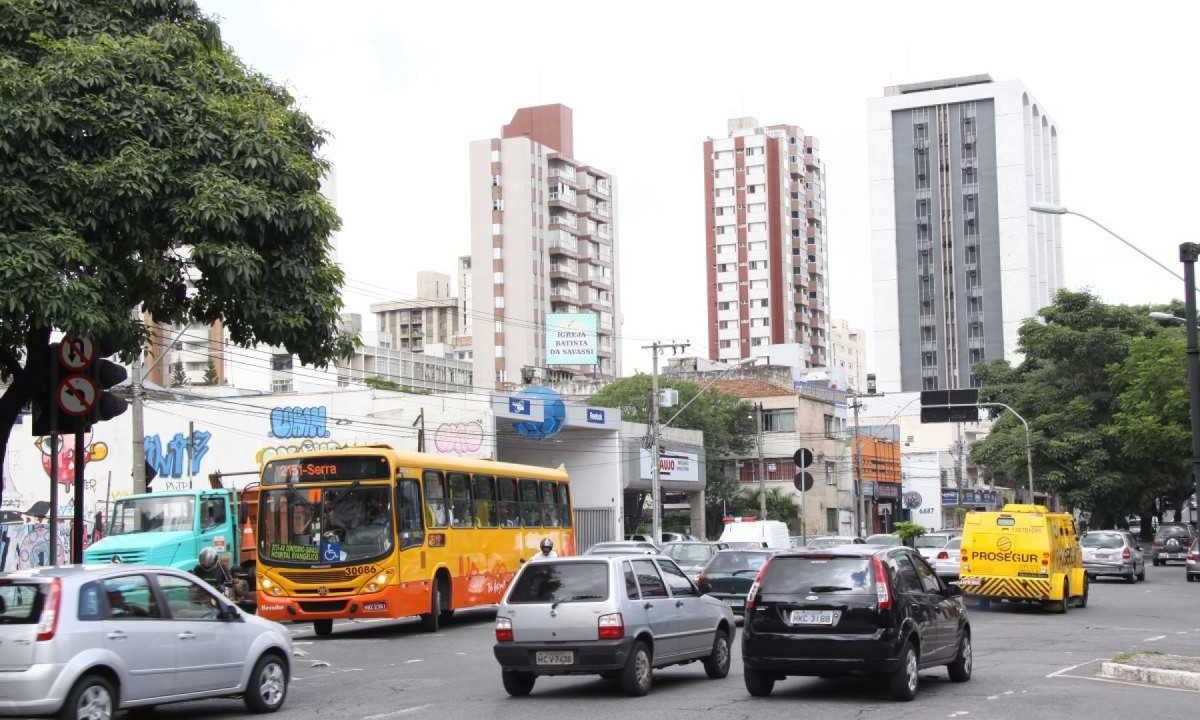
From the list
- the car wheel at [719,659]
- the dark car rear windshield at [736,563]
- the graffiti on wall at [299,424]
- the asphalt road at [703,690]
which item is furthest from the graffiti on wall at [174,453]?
the car wheel at [719,659]

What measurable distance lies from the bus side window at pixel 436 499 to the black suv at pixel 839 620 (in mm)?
11134

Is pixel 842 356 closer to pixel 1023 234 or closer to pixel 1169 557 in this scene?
pixel 1023 234

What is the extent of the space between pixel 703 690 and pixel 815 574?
7.08 ft

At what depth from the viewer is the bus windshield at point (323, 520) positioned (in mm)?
23922

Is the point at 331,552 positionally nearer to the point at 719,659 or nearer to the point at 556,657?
the point at 719,659

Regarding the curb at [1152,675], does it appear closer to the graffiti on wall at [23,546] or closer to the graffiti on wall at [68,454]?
the graffiti on wall at [23,546]

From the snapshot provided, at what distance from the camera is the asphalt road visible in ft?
45.9

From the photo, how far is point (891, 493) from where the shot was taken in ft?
303

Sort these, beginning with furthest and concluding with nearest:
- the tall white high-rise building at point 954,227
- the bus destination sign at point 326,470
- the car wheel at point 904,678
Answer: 1. the tall white high-rise building at point 954,227
2. the bus destination sign at point 326,470
3. the car wheel at point 904,678

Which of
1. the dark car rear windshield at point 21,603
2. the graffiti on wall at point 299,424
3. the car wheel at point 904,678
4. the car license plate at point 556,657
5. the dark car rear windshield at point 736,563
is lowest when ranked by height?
the car wheel at point 904,678

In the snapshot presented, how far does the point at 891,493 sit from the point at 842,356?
10361cm

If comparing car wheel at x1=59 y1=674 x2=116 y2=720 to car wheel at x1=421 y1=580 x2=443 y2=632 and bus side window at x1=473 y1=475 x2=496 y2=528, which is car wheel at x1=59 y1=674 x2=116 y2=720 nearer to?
car wheel at x1=421 y1=580 x2=443 y2=632

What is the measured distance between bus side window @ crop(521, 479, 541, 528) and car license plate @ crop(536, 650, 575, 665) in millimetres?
14434

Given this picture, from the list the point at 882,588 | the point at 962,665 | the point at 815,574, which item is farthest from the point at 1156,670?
the point at 815,574
